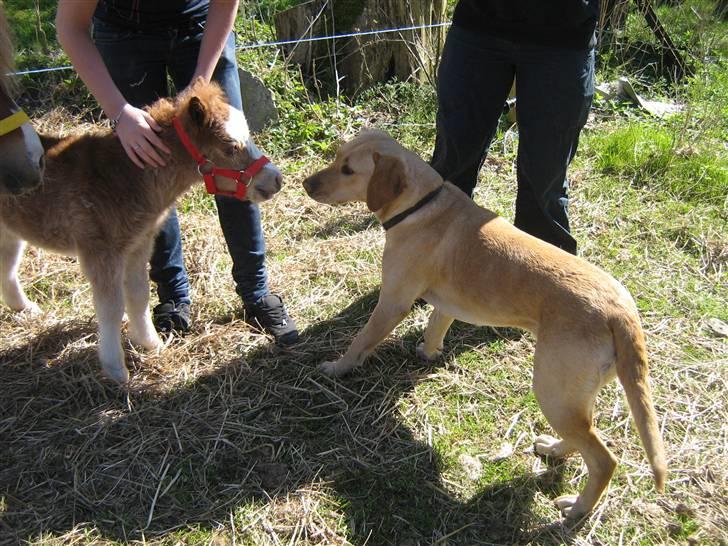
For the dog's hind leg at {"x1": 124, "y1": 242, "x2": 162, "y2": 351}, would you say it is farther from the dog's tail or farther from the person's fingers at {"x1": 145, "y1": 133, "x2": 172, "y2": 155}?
the dog's tail

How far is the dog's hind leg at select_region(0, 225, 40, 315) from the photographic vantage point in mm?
4012

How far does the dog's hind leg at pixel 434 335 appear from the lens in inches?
148

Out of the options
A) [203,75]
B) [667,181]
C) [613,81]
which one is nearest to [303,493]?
[203,75]

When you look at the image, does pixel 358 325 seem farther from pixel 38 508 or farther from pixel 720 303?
pixel 720 303

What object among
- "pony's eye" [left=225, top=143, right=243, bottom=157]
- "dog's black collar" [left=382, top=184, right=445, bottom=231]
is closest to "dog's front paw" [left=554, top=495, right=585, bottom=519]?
"dog's black collar" [left=382, top=184, right=445, bottom=231]

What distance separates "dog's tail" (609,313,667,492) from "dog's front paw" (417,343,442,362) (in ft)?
4.61

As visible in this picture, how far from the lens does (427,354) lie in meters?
3.93

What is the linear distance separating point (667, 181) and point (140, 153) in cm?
514

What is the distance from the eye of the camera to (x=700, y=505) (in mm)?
3010

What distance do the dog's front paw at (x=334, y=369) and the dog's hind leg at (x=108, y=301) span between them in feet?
4.05

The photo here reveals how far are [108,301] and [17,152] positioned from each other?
93 cm

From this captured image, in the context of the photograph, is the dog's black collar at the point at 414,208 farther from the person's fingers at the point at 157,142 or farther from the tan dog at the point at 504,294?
the person's fingers at the point at 157,142

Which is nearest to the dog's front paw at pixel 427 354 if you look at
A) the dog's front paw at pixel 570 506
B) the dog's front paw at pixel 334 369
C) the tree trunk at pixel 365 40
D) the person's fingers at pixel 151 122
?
the dog's front paw at pixel 334 369

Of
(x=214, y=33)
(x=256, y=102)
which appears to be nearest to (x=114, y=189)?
(x=214, y=33)
